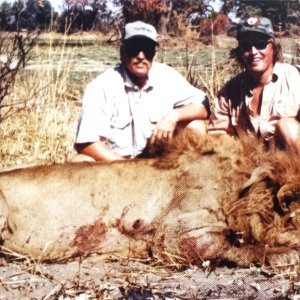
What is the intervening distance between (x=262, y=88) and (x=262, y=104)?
16 cm

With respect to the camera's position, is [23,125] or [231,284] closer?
[231,284]

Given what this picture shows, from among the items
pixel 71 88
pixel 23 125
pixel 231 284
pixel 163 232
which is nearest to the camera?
pixel 231 284

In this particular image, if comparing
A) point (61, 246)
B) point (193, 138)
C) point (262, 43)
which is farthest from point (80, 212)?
point (262, 43)

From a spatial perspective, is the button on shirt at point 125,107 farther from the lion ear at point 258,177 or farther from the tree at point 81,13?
the tree at point 81,13

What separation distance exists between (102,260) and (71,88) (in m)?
5.99

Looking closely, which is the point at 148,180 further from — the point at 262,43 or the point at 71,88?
the point at 71,88

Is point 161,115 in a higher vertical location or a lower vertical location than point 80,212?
higher

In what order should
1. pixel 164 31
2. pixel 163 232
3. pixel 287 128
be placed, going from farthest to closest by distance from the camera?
pixel 164 31
pixel 287 128
pixel 163 232

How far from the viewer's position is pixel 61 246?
4145 mm

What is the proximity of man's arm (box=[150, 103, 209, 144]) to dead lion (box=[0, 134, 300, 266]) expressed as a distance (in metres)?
0.84

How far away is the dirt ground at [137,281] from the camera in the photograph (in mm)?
3480

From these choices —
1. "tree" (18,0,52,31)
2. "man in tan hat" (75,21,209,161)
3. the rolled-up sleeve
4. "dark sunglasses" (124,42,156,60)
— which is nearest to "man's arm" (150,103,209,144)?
"man in tan hat" (75,21,209,161)

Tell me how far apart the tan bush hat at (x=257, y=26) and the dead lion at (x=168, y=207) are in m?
1.36

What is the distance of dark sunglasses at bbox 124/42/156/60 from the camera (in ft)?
17.9
